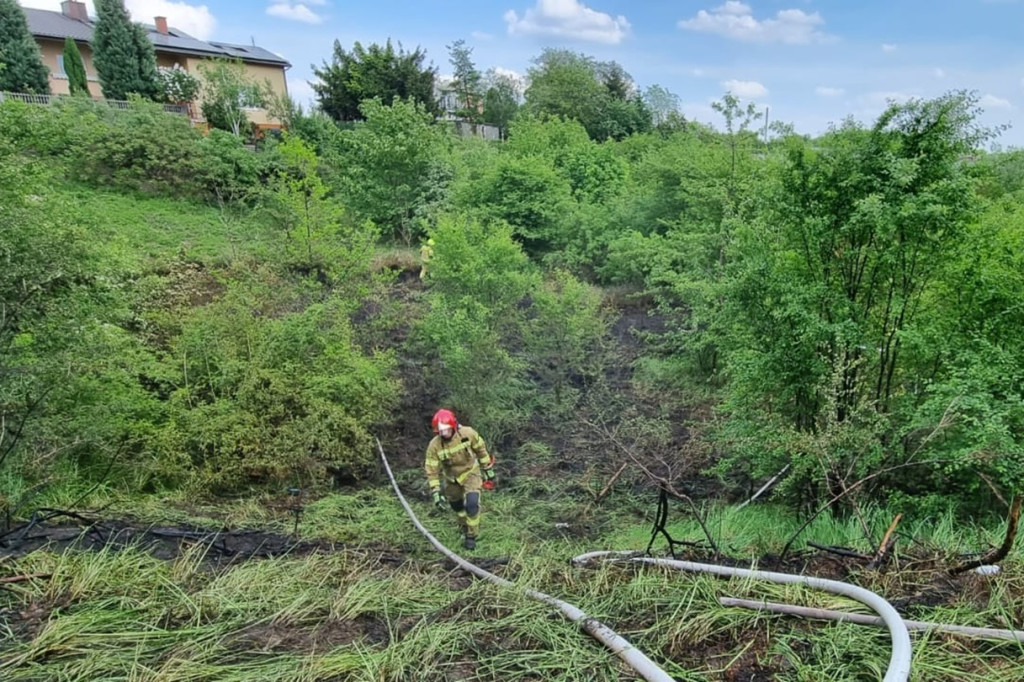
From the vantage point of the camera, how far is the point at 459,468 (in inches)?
235

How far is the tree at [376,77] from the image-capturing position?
28219 mm

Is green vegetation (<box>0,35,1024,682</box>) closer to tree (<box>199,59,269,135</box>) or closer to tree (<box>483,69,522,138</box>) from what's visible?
tree (<box>199,59,269,135</box>)

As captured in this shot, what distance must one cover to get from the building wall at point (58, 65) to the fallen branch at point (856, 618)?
32.8 metres

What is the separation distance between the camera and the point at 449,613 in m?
2.84

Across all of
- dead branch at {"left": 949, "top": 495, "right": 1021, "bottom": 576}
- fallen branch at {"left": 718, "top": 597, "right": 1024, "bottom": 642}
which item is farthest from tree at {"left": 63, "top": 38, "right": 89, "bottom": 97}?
dead branch at {"left": 949, "top": 495, "right": 1021, "bottom": 576}

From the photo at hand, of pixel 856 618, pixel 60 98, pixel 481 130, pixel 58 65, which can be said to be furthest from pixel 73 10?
pixel 856 618

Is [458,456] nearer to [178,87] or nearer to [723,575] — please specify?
[723,575]

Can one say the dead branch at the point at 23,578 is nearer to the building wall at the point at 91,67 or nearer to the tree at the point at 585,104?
the building wall at the point at 91,67

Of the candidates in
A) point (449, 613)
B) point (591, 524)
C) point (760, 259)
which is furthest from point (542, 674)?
point (760, 259)

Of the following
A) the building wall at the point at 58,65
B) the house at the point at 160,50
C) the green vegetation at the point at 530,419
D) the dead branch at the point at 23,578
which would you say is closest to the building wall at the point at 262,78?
the house at the point at 160,50

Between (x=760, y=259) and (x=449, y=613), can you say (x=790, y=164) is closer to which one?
(x=760, y=259)

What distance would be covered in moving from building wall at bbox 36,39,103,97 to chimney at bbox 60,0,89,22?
433cm

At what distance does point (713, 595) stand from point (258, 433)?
221 inches

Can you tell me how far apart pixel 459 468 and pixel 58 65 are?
33715mm
